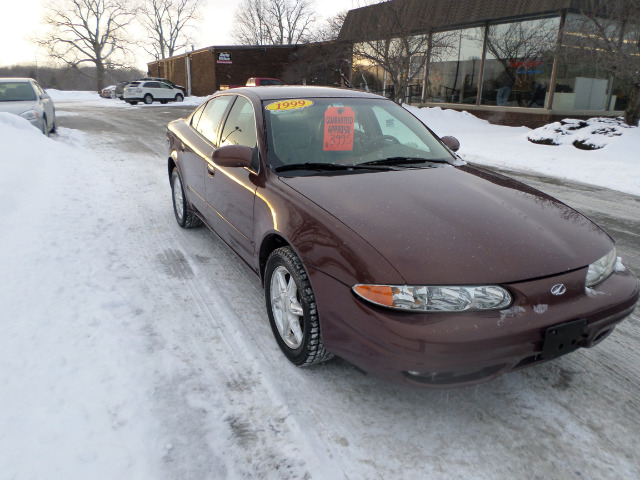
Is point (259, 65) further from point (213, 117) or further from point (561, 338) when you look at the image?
point (561, 338)

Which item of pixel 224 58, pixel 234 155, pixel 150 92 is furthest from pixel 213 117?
pixel 224 58

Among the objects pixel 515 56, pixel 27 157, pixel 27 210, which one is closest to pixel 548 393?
pixel 27 210

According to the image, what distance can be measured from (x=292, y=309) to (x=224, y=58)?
115 ft

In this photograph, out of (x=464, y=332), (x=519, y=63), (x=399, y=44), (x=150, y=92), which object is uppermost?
(x=399, y=44)

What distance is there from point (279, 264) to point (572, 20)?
48.8 feet

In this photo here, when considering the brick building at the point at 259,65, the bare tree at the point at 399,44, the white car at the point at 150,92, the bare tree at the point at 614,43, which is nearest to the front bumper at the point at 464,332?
the bare tree at the point at 614,43

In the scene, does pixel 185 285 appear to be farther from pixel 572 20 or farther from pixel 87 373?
pixel 572 20

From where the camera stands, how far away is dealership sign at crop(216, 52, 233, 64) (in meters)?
34.0

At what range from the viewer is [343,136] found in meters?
3.27

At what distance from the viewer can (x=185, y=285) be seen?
3.71m

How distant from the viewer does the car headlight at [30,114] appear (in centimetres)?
1015

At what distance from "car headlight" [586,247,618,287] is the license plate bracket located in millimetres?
256

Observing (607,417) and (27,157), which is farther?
(27,157)

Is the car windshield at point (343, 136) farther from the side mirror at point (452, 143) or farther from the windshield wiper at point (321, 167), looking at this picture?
the side mirror at point (452, 143)
